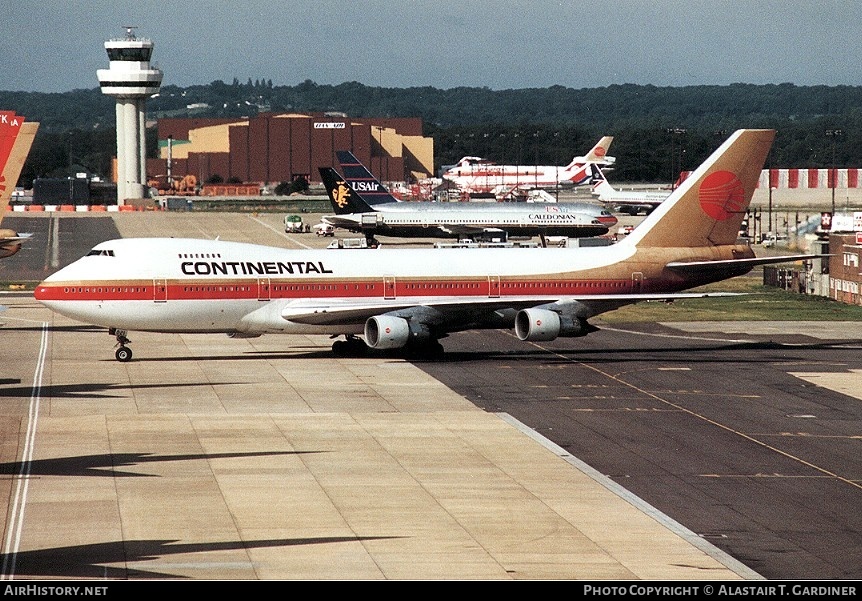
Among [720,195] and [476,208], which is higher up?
[720,195]

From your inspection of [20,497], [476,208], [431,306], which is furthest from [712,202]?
[476,208]

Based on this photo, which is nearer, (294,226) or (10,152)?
(10,152)

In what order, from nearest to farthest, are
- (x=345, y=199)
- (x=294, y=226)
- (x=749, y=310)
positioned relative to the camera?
(x=749, y=310), (x=345, y=199), (x=294, y=226)

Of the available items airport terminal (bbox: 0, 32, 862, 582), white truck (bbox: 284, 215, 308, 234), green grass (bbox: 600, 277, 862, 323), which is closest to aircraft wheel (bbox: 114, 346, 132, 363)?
airport terminal (bbox: 0, 32, 862, 582)

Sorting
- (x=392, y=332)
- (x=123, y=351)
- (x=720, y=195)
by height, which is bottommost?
(x=123, y=351)

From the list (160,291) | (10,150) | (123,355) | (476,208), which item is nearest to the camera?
(10,150)

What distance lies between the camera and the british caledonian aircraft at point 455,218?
4980 inches

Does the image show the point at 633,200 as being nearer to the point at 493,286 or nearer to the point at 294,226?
the point at 294,226

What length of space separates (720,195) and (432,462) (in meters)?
27.8

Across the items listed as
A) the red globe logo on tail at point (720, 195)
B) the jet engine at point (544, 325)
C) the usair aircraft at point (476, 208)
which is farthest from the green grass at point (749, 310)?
the usair aircraft at point (476, 208)

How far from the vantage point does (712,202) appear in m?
57.7

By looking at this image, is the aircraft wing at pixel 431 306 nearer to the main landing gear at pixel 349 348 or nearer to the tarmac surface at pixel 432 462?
the tarmac surface at pixel 432 462

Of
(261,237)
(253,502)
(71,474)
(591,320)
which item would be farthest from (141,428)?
(261,237)

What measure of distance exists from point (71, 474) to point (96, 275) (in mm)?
19448
